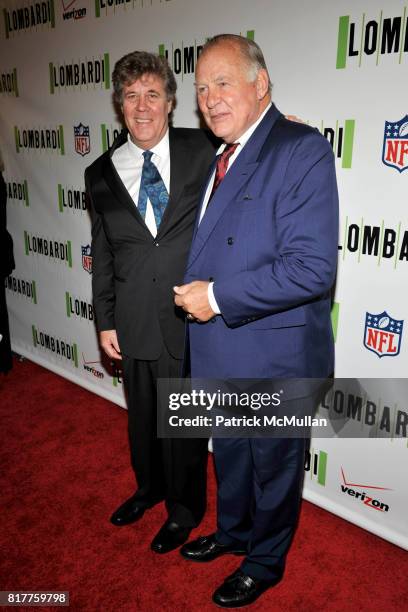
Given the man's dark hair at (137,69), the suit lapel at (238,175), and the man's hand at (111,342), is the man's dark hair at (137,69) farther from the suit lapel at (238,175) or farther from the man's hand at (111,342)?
the man's hand at (111,342)

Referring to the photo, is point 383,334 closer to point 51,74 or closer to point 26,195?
point 51,74

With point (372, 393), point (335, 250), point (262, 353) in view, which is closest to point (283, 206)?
point (335, 250)

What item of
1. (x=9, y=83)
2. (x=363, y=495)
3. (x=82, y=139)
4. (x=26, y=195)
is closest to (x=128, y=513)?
(x=363, y=495)

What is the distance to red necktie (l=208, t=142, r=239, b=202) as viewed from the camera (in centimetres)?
173

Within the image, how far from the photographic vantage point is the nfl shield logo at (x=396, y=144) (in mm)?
1901

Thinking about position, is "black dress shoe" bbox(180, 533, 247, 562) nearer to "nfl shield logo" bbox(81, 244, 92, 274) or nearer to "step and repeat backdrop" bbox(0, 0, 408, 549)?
"step and repeat backdrop" bbox(0, 0, 408, 549)

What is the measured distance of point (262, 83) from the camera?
1628mm

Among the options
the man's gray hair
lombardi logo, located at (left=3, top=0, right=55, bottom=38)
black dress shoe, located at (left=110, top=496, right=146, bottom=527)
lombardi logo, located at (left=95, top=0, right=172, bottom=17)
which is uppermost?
lombardi logo, located at (left=3, top=0, right=55, bottom=38)

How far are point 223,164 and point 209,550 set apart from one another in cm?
153

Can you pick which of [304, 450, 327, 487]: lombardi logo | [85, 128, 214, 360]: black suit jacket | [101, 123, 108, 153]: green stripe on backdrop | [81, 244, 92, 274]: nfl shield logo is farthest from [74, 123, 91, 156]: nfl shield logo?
[304, 450, 327, 487]: lombardi logo

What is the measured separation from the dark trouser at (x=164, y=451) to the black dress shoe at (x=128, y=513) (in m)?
0.13

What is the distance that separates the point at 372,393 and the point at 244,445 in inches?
26.2

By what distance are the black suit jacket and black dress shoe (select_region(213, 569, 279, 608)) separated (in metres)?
0.86

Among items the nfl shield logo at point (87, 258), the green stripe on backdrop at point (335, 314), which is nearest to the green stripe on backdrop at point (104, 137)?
the nfl shield logo at point (87, 258)
